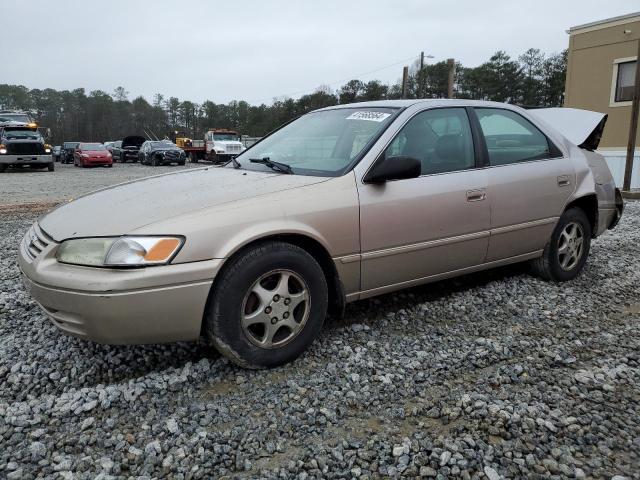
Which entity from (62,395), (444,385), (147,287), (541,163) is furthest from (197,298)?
(541,163)

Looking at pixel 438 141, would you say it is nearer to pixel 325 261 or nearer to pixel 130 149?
pixel 325 261

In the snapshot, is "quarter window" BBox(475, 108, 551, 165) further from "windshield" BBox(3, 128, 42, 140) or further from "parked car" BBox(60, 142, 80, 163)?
"parked car" BBox(60, 142, 80, 163)

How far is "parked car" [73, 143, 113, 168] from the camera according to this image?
2800 centimetres

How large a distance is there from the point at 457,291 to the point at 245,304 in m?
2.14

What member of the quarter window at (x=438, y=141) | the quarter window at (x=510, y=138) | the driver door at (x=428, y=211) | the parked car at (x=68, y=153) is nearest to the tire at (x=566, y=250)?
the quarter window at (x=510, y=138)

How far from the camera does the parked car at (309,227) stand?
249cm

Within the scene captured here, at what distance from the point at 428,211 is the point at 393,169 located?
1.48 feet

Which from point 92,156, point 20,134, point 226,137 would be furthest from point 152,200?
point 226,137

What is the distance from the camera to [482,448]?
214 cm

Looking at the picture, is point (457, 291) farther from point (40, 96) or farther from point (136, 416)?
point (40, 96)

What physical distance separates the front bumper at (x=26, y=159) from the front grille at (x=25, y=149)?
0.17 metres

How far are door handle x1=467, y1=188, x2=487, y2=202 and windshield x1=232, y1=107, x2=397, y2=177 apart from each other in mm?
775

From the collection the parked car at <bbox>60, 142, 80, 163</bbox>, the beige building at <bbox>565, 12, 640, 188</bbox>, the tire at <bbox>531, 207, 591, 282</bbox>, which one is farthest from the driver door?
the parked car at <bbox>60, 142, 80, 163</bbox>

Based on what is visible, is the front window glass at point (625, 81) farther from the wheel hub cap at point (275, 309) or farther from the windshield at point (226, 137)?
the windshield at point (226, 137)
